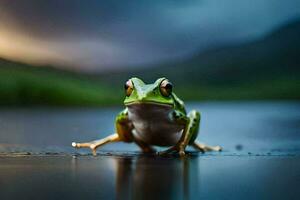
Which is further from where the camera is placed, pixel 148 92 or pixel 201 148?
pixel 201 148

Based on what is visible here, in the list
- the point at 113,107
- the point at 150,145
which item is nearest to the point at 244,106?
the point at 113,107

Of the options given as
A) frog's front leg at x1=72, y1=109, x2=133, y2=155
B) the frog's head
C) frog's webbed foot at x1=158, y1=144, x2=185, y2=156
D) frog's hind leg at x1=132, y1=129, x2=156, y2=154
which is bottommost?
frog's webbed foot at x1=158, y1=144, x2=185, y2=156

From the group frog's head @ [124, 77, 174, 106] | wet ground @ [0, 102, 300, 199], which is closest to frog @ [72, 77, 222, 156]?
frog's head @ [124, 77, 174, 106]

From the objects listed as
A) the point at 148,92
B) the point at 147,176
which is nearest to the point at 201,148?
the point at 148,92

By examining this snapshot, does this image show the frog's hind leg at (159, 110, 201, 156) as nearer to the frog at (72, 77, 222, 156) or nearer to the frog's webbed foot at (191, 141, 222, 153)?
the frog at (72, 77, 222, 156)

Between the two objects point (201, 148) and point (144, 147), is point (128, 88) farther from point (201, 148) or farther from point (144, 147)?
point (201, 148)

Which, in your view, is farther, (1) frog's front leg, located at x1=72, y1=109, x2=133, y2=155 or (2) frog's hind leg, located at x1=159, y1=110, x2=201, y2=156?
(1) frog's front leg, located at x1=72, y1=109, x2=133, y2=155

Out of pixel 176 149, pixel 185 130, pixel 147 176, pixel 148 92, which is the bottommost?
pixel 147 176
